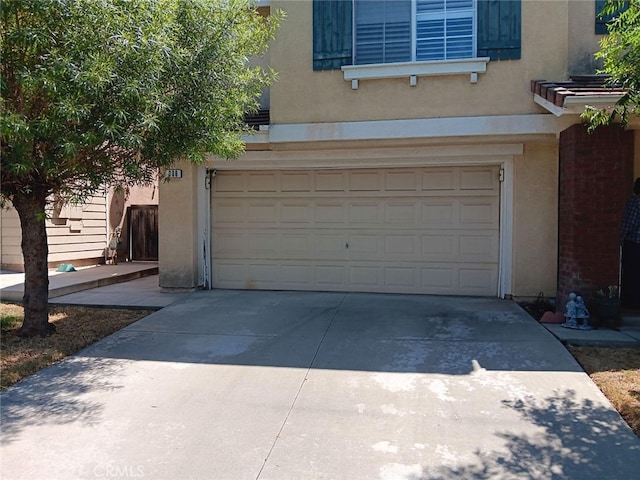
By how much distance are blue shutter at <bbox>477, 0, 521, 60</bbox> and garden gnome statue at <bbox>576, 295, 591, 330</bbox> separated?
13.1 feet

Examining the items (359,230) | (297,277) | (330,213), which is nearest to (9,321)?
(297,277)

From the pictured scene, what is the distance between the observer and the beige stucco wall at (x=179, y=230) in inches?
384

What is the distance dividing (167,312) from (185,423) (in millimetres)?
4090

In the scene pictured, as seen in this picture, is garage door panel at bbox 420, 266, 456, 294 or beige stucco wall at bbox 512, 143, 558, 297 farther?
garage door panel at bbox 420, 266, 456, 294

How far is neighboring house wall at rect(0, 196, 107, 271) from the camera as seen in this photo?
12.7 metres

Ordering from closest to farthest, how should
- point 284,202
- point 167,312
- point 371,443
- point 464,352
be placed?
point 371,443, point 464,352, point 167,312, point 284,202

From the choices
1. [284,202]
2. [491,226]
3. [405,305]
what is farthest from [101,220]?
[491,226]

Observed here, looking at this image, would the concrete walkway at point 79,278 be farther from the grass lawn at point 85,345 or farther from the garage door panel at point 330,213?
the garage door panel at point 330,213

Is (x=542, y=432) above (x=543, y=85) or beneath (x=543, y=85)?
beneath

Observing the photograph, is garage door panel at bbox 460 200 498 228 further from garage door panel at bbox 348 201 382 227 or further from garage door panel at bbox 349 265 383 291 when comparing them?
garage door panel at bbox 349 265 383 291

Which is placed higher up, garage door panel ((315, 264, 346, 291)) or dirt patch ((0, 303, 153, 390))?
garage door panel ((315, 264, 346, 291))

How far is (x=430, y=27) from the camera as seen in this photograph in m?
8.36

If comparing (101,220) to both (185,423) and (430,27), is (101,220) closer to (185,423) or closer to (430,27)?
(430,27)

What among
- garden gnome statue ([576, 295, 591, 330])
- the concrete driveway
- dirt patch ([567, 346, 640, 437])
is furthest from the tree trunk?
garden gnome statue ([576, 295, 591, 330])
